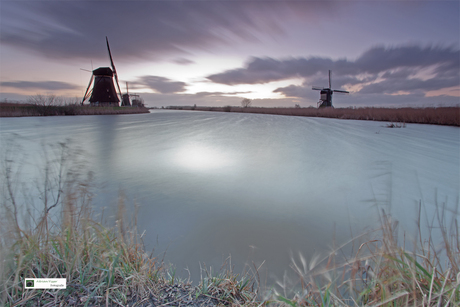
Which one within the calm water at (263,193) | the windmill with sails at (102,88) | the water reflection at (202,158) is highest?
the windmill with sails at (102,88)

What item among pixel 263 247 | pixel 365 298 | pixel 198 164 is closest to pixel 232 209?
pixel 263 247

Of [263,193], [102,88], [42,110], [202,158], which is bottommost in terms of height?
[263,193]

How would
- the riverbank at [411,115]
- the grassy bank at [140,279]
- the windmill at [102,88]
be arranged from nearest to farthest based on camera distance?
the grassy bank at [140,279], the riverbank at [411,115], the windmill at [102,88]

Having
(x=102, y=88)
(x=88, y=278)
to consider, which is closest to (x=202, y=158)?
(x=88, y=278)

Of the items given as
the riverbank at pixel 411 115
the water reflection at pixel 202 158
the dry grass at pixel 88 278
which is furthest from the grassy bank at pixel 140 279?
the riverbank at pixel 411 115

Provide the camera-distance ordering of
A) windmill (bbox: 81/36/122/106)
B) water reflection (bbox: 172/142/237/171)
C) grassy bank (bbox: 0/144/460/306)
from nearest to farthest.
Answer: grassy bank (bbox: 0/144/460/306)
water reflection (bbox: 172/142/237/171)
windmill (bbox: 81/36/122/106)

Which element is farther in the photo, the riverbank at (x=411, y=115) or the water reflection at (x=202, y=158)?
the riverbank at (x=411, y=115)

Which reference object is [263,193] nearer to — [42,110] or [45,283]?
[45,283]

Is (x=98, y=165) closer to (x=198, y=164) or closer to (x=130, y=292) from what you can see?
(x=198, y=164)

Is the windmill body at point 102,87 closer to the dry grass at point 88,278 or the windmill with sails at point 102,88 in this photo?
the windmill with sails at point 102,88

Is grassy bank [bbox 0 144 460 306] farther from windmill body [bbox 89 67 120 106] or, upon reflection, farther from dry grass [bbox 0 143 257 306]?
windmill body [bbox 89 67 120 106]

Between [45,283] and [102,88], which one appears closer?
[45,283]

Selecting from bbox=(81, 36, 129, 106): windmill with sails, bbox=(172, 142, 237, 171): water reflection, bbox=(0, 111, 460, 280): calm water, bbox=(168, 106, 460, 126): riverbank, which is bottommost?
bbox=(0, 111, 460, 280): calm water

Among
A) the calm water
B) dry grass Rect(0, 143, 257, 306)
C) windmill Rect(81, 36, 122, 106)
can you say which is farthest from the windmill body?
dry grass Rect(0, 143, 257, 306)
